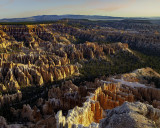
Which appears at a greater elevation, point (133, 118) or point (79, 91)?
point (133, 118)

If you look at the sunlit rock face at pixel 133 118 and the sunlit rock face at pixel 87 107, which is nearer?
the sunlit rock face at pixel 133 118

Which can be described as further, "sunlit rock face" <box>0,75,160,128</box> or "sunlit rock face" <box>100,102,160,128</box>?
"sunlit rock face" <box>0,75,160,128</box>

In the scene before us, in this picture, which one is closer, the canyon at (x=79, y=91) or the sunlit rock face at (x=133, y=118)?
the sunlit rock face at (x=133, y=118)

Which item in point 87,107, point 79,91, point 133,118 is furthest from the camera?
point 79,91

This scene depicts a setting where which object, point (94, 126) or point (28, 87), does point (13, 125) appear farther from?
point (28, 87)

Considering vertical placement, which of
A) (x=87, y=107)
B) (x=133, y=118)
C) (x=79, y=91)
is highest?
(x=133, y=118)

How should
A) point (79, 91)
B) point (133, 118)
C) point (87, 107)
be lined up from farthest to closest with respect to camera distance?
point (79, 91), point (87, 107), point (133, 118)

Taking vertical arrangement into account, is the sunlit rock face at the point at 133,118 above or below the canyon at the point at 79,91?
above

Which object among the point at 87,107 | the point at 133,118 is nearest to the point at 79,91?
the point at 87,107

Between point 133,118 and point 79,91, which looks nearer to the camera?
point 133,118

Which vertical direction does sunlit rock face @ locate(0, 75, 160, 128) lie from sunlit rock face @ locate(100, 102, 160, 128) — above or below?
below

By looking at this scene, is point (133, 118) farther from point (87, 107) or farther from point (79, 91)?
point (79, 91)

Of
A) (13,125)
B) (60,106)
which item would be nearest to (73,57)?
(60,106)
